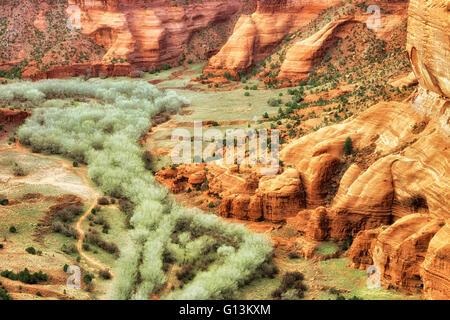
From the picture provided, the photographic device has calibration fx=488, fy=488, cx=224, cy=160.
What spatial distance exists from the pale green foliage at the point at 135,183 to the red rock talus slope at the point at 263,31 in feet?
37.8

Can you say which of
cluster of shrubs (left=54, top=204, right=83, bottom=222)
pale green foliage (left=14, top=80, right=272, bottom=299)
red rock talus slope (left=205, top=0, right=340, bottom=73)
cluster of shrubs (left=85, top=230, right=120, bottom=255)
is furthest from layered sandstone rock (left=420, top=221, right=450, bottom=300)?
red rock talus slope (left=205, top=0, right=340, bottom=73)

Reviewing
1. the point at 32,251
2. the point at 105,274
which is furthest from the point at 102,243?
the point at 32,251

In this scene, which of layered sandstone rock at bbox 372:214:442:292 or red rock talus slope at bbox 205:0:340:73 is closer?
layered sandstone rock at bbox 372:214:442:292

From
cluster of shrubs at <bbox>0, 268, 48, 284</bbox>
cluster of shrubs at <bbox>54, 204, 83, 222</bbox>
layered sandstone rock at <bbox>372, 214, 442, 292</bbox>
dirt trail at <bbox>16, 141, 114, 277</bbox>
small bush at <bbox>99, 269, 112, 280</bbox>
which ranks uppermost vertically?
layered sandstone rock at <bbox>372, 214, 442, 292</bbox>

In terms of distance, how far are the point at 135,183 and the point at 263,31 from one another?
113 feet

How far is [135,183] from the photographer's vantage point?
94.8 feet

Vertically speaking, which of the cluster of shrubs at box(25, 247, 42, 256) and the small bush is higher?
the cluster of shrubs at box(25, 247, 42, 256)

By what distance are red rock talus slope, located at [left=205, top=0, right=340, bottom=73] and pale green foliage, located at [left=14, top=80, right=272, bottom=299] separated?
11526 millimetres

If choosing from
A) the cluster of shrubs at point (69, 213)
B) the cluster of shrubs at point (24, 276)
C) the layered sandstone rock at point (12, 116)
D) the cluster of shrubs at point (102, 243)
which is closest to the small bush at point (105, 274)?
the cluster of shrubs at point (102, 243)

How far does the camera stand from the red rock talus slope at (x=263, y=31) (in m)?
56.3

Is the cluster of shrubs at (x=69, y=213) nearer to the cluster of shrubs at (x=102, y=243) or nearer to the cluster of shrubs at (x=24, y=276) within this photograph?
the cluster of shrubs at (x=102, y=243)

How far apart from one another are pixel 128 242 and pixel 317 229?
898cm

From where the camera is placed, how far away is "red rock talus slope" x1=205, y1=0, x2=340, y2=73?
56.3 meters

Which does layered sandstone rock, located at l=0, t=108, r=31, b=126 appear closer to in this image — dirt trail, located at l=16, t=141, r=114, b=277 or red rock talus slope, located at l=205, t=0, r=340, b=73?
dirt trail, located at l=16, t=141, r=114, b=277
